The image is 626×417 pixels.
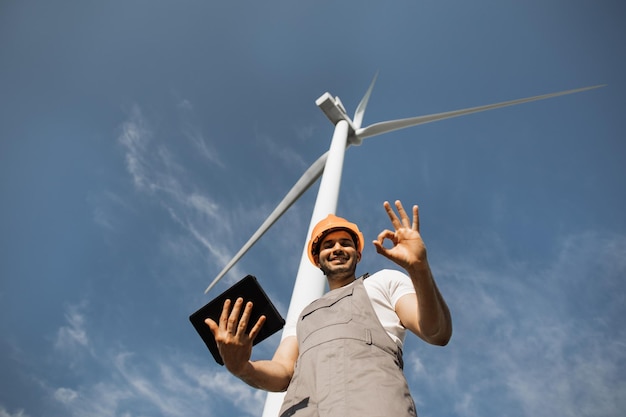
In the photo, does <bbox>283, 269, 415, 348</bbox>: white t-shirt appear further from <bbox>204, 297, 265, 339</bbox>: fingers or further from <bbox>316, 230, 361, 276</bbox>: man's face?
<bbox>204, 297, 265, 339</bbox>: fingers

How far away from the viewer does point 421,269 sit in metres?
3.02

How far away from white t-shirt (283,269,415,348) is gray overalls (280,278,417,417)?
0.42 feet

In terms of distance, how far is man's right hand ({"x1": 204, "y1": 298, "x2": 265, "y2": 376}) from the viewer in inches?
129

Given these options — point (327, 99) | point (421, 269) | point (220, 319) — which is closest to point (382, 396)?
point (421, 269)

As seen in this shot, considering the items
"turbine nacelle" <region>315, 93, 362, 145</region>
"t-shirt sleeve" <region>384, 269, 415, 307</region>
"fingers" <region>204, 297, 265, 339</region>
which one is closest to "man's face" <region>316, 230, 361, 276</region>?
"t-shirt sleeve" <region>384, 269, 415, 307</region>

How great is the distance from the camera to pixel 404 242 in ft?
10.4

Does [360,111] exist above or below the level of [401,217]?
above

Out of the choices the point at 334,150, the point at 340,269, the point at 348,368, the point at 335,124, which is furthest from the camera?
the point at 335,124

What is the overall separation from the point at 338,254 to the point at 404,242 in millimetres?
1065

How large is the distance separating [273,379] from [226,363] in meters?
0.48

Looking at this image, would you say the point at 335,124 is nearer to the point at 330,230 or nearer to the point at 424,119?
the point at 424,119

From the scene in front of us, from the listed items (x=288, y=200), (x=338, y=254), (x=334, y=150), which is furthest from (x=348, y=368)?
(x=288, y=200)

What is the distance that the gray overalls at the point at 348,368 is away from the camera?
9.14 ft

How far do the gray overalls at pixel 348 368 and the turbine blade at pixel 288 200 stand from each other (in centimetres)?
1368
